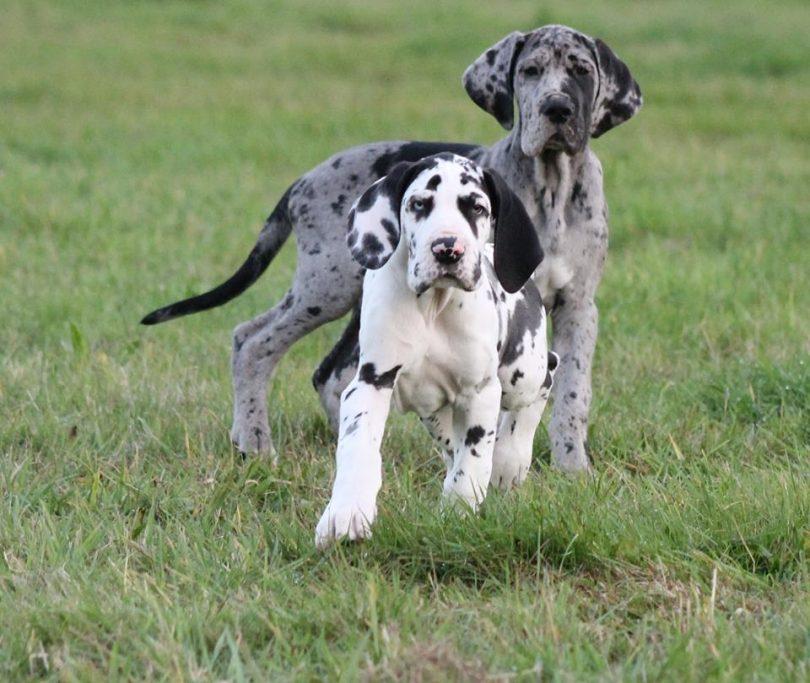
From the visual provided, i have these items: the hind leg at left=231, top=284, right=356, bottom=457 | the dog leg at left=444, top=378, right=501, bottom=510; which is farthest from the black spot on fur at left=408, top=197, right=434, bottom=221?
the hind leg at left=231, top=284, right=356, bottom=457

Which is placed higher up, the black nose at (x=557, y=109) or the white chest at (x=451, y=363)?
the black nose at (x=557, y=109)

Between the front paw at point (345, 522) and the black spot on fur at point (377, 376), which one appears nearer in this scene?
the front paw at point (345, 522)

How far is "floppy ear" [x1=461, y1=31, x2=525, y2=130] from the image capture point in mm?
6012

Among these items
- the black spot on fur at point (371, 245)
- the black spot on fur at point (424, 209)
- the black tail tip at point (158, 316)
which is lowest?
the black tail tip at point (158, 316)

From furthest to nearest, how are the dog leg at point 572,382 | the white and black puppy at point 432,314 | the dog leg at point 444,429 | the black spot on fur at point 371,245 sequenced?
the dog leg at point 572,382, the dog leg at point 444,429, the black spot on fur at point 371,245, the white and black puppy at point 432,314

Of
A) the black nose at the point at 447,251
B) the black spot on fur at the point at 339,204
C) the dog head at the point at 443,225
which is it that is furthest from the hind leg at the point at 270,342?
the black nose at the point at 447,251

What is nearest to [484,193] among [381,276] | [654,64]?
[381,276]

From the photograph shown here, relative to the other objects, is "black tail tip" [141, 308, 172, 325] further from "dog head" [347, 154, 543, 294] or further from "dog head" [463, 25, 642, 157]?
"dog head" [347, 154, 543, 294]

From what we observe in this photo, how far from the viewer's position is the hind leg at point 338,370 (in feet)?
19.3

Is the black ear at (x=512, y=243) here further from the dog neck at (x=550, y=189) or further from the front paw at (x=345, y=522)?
the dog neck at (x=550, y=189)

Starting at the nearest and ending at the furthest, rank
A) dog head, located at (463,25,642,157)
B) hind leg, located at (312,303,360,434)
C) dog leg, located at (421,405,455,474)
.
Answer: dog leg, located at (421,405,455,474) < dog head, located at (463,25,642,157) < hind leg, located at (312,303,360,434)

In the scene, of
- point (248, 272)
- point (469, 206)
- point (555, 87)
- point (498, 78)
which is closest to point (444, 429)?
point (469, 206)

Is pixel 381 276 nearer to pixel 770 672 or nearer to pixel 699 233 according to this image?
pixel 770 672

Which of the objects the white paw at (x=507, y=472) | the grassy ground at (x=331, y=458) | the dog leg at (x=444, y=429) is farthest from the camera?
the white paw at (x=507, y=472)
